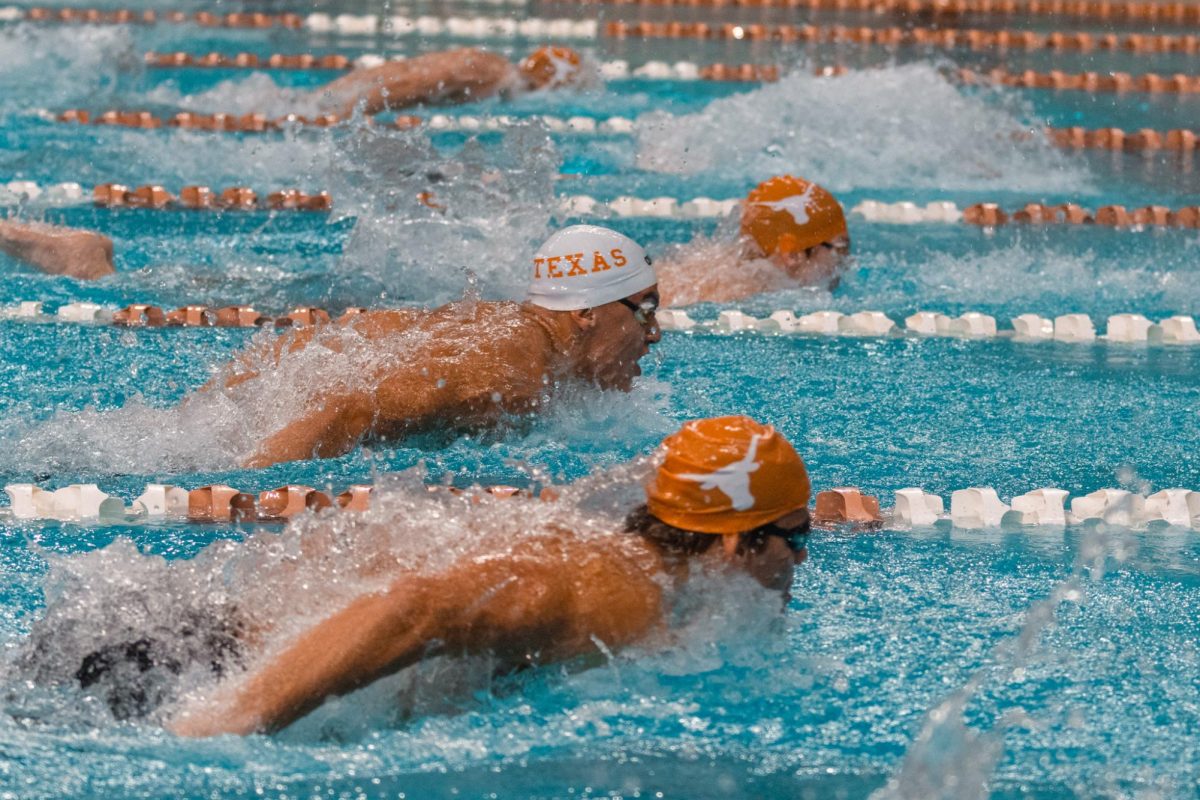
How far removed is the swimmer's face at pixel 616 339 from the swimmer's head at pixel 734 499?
1.04 m

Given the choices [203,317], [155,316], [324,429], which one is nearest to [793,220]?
[203,317]

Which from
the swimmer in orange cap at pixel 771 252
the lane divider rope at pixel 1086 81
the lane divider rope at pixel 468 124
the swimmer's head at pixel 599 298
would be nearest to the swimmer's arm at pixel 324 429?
the swimmer's head at pixel 599 298

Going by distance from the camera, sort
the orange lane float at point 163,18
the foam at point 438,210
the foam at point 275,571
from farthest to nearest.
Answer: the orange lane float at point 163,18 → the foam at point 438,210 → the foam at point 275,571

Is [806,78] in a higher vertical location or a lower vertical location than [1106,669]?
higher

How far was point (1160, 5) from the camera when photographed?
11.6 metres

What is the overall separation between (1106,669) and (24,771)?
175 centimetres

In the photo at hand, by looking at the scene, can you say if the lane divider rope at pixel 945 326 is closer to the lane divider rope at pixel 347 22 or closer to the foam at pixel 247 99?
the foam at pixel 247 99

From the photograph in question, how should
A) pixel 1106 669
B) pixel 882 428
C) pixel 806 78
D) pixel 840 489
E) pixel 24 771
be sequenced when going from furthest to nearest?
pixel 806 78 < pixel 882 428 < pixel 840 489 < pixel 1106 669 < pixel 24 771

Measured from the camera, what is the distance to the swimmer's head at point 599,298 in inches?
142

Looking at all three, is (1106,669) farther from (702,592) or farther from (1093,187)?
(1093,187)

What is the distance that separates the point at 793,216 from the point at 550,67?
11.2 ft

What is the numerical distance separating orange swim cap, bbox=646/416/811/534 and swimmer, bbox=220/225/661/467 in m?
0.95

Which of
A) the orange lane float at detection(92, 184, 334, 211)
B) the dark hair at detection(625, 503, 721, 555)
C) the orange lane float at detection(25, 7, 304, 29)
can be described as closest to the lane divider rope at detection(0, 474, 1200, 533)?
the dark hair at detection(625, 503, 721, 555)

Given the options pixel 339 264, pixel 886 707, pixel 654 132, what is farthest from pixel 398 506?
pixel 654 132
